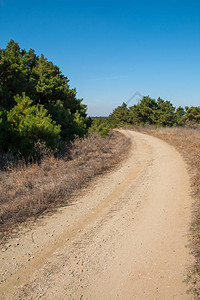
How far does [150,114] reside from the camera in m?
40.7

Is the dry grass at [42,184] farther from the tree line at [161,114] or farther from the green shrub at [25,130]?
the tree line at [161,114]

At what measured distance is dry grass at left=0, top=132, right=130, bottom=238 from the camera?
182 inches

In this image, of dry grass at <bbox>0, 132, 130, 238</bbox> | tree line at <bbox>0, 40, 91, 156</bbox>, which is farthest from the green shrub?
dry grass at <bbox>0, 132, 130, 238</bbox>

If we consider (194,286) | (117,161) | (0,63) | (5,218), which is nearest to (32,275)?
(5,218)

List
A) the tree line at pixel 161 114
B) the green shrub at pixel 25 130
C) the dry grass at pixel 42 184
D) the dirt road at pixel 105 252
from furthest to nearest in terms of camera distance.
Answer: the tree line at pixel 161 114, the green shrub at pixel 25 130, the dry grass at pixel 42 184, the dirt road at pixel 105 252

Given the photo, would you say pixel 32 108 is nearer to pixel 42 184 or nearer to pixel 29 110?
pixel 29 110

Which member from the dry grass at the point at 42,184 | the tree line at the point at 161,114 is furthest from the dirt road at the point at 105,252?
the tree line at the point at 161,114

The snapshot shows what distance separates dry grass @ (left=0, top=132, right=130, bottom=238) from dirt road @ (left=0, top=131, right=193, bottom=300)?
1.52 feet

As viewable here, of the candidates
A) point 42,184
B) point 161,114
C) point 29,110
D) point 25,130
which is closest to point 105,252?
point 42,184

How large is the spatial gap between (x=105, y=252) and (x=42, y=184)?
3583 millimetres

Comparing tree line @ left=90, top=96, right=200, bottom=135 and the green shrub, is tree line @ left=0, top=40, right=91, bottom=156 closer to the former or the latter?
the green shrub

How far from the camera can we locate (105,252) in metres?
3.45

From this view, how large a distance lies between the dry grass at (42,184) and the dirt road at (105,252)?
18.2 inches

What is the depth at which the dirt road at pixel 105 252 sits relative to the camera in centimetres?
270
